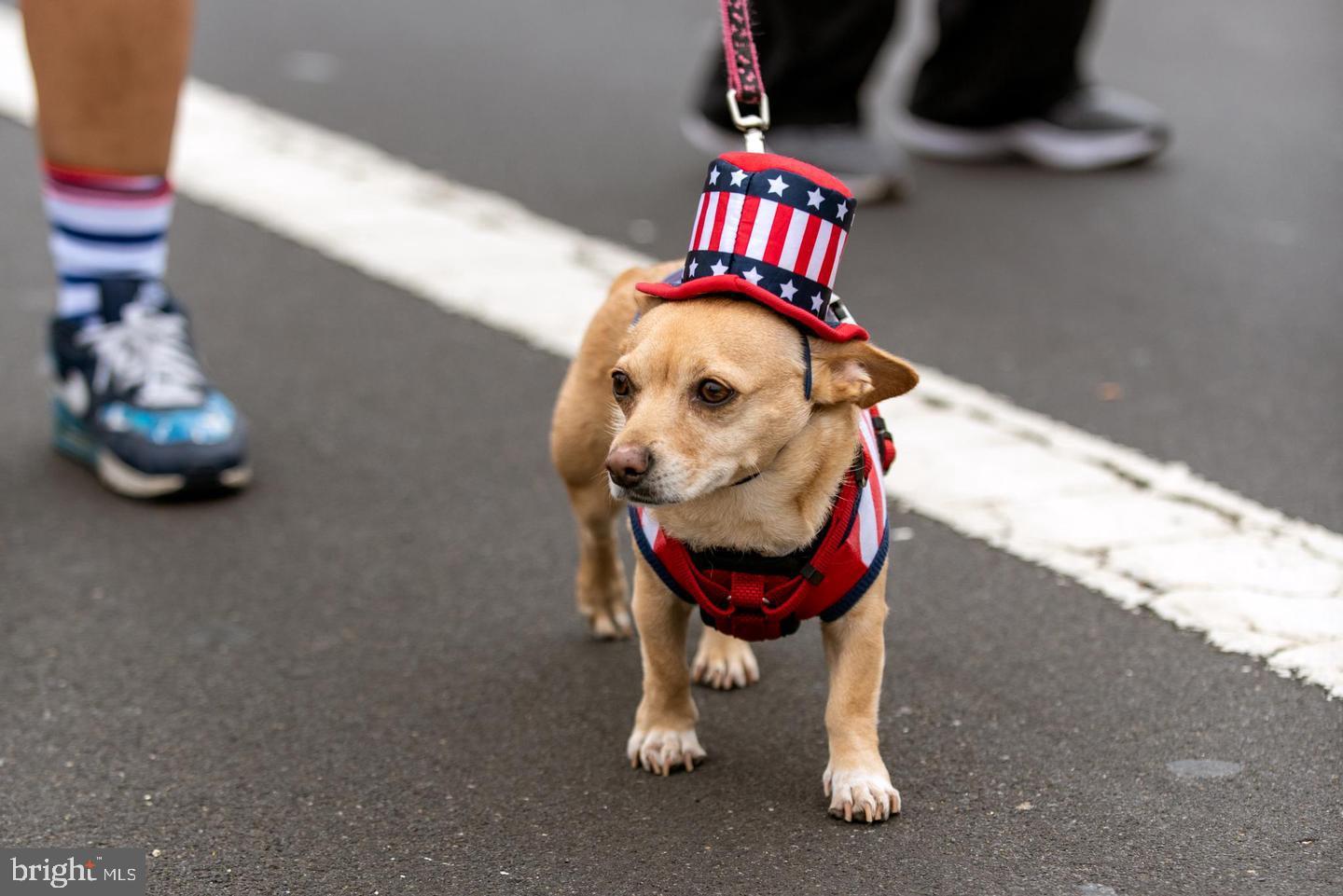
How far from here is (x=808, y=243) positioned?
2180 millimetres

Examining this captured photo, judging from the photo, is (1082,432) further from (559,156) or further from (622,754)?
(559,156)

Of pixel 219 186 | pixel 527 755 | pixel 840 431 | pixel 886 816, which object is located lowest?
pixel 219 186

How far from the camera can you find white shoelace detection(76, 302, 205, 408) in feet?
11.6

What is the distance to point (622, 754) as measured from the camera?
2.57 meters

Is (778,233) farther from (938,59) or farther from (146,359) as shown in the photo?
(938,59)

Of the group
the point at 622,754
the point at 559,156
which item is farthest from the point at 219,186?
the point at 622,754

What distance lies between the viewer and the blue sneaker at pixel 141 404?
135 inches

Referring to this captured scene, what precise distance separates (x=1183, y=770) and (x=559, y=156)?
3542 millimetres

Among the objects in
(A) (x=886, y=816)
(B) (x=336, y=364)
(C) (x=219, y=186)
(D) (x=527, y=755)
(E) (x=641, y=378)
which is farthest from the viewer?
(C) (x=219, y=186)

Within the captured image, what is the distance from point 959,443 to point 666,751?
1.33 m

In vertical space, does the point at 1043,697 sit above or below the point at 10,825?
above

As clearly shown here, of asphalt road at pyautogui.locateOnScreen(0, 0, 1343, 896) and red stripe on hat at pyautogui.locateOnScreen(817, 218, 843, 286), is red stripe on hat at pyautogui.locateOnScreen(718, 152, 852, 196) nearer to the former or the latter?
red stripe on hat at pyautogui.locateOnScreen(817, 218, 843, 286)

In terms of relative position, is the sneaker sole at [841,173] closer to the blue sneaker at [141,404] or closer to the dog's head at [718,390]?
the blue sneaker at [141,404]

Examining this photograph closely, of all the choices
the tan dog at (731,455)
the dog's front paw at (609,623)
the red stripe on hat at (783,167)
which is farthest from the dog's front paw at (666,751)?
the red stripe on hat at (783,167)
